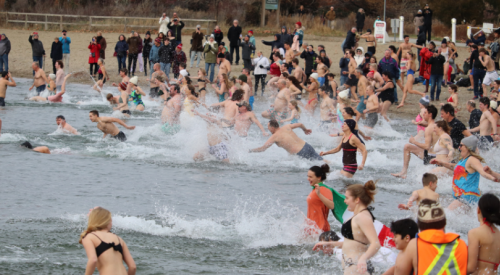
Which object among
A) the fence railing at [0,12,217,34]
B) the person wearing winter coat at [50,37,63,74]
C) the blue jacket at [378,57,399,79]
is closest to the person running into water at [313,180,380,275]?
the blue jacket at [378,57,399,79]

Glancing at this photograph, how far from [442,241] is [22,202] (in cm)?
618

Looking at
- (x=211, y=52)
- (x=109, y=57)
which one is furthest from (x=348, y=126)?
(x=109, y=57)

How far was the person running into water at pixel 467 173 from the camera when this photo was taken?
19.7ft

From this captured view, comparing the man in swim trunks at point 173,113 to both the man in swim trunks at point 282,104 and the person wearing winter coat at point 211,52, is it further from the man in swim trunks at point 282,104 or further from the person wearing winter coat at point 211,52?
the person wearing winter coat at point 211,52

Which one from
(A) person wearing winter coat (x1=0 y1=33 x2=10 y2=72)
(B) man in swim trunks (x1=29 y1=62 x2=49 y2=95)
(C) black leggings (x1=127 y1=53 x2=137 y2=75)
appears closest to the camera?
(B) man in swim trunks (x1=29 y1=62 x2=49 y2=95)

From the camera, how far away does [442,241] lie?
3.47 meters

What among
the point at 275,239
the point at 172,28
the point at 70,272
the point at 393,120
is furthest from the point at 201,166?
the point at 172,28

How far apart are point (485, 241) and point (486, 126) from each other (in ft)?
20.8

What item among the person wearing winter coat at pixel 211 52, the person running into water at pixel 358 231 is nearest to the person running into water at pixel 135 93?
the person wearing winter coat at pixel 211 52

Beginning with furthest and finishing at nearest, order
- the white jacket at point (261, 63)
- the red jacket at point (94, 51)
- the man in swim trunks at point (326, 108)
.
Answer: the red jacket at point (94, 51), the white jacket at point (261, 63), the man in swim trunks at point (326, 108)

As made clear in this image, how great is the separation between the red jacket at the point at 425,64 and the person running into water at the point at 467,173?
9.61 metres

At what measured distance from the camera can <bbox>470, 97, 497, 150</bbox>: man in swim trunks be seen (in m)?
9.47

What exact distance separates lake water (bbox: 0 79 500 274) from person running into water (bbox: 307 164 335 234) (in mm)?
426

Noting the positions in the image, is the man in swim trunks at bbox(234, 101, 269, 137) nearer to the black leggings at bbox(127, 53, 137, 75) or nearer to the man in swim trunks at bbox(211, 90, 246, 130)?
the man in swim trunks at bbox(211, 90, 246, 130)
